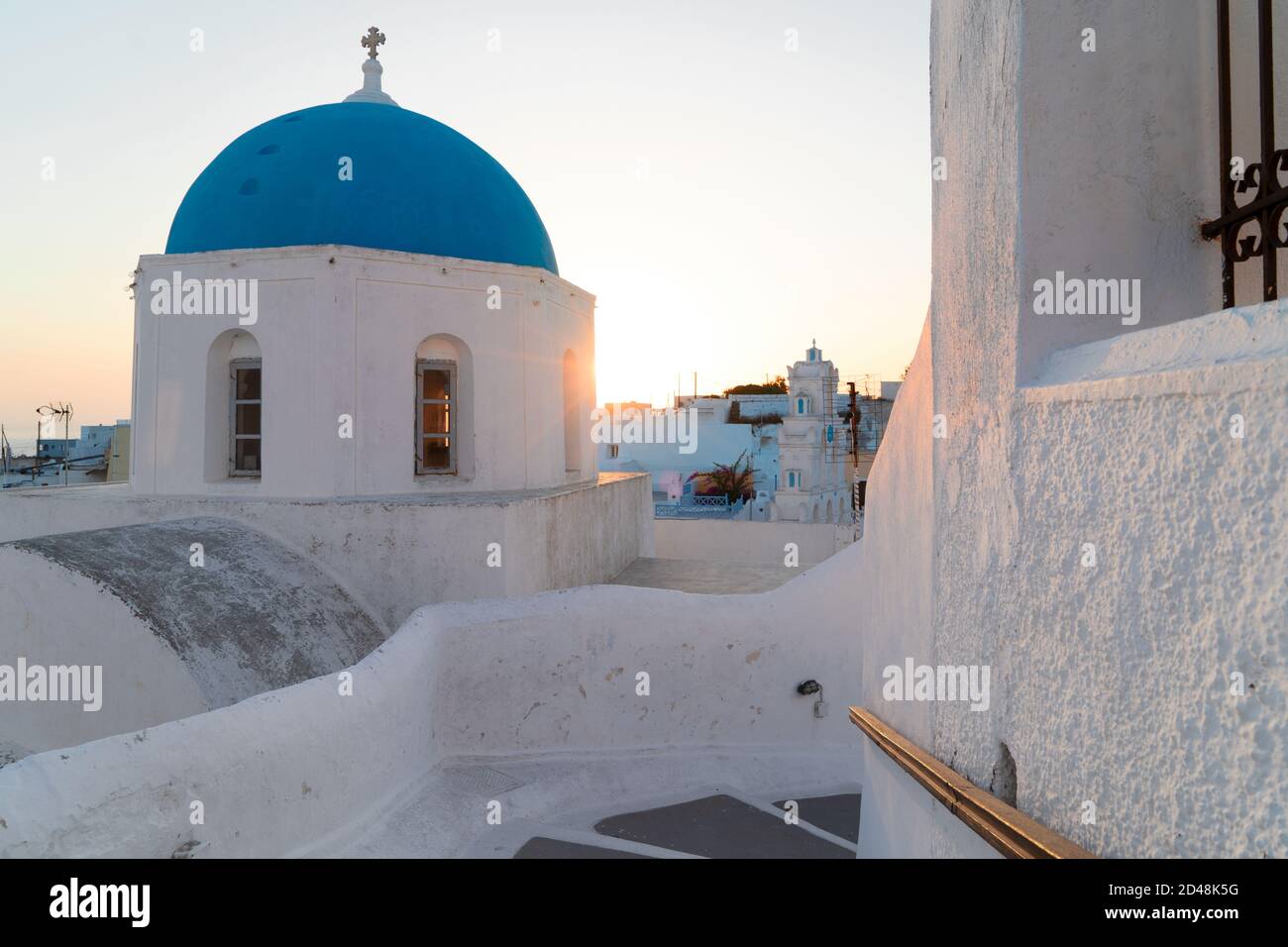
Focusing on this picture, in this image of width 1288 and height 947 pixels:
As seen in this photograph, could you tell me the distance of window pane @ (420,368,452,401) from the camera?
8.69 m

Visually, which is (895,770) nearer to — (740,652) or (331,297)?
(740,652)

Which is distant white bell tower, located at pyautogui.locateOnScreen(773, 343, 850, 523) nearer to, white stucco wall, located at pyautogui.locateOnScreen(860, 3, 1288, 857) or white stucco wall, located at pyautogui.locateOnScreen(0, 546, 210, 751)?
white stucco wall, located at pyautogui.locateOnScreen(0, 546, 210, 751)

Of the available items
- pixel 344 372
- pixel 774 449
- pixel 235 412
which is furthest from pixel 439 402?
pixel 774 449

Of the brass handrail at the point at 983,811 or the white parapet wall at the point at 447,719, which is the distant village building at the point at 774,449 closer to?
the white parapet wall at the point at 447,719

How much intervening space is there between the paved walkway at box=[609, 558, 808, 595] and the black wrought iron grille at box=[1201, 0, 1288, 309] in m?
6.69

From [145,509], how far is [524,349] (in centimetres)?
374

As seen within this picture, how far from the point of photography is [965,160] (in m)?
2.69

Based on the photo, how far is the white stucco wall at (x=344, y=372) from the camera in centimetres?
777

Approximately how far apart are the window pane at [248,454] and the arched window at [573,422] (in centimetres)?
327

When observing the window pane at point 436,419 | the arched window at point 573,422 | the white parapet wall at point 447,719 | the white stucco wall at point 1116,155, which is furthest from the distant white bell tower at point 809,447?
the white stucco wall at point 1116,155

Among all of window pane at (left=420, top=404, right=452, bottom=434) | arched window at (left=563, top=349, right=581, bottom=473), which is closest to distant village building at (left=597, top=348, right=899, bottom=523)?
arched window at (left=563, top=349, right=581, bottom=473)

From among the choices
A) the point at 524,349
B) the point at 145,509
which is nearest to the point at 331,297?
the point at 524,349

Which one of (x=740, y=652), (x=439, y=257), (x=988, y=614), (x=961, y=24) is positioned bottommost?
(x=740, y=652)
